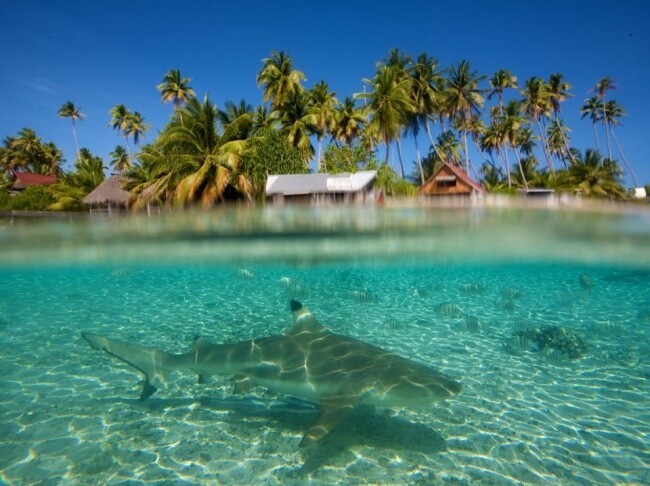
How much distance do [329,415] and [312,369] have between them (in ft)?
2.73

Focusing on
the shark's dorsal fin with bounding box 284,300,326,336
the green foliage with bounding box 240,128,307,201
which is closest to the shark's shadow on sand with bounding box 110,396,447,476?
the shark's dorsal fin with bounding box 284,300,326,336

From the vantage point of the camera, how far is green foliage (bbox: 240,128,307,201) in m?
33.2

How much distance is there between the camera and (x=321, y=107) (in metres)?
48.5

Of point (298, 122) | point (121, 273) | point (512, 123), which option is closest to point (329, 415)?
point (121, 273)

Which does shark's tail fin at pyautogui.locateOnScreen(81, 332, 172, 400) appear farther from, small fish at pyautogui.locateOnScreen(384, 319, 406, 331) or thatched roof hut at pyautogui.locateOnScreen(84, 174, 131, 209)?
thatched roof hut at pyautogui.locateOnScreen(84, 174, 131, 209)

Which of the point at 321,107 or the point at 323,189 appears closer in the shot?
the point at 323,189

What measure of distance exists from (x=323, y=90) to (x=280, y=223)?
3335cm

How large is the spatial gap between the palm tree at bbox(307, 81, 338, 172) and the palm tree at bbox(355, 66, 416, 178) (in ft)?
14.2

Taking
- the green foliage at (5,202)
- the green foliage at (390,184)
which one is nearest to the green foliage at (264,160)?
the green foliage at (390,184)

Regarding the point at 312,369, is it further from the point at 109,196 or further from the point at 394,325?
the point at 109,196

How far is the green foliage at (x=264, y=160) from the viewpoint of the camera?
3319cm

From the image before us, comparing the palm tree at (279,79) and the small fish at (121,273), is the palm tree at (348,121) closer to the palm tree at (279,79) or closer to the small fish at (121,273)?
the palm tree at (279,79)

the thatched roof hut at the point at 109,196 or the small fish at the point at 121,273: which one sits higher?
the thatched roof hut at the point at 109,196

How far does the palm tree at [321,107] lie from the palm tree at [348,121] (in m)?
1.32
